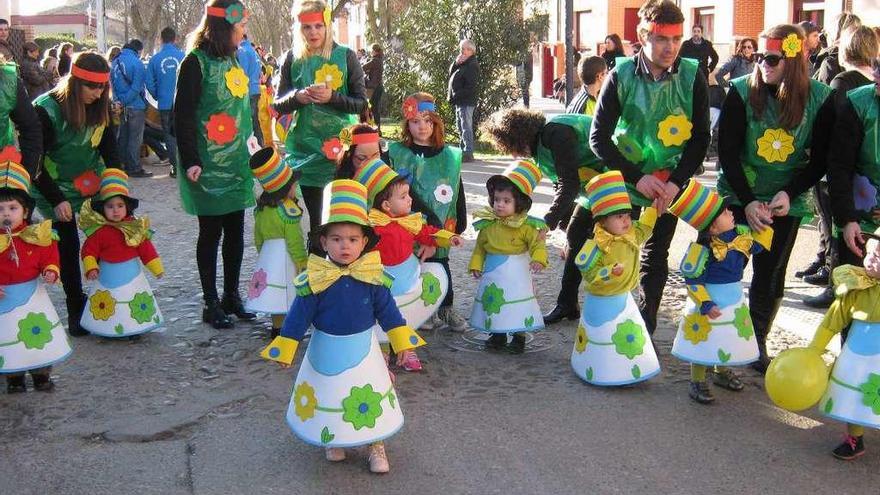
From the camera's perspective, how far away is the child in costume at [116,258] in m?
6.04

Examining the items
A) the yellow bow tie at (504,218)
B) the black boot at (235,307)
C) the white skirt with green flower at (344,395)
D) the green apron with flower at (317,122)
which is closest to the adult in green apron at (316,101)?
the green apron with flower at (317,122)

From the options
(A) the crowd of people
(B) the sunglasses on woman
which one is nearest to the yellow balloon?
(A) the crowd of people

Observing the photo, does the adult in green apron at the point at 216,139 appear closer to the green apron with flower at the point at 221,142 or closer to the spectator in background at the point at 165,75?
the green apron with flower at the point at 221,142

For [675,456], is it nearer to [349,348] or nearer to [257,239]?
[349,348]

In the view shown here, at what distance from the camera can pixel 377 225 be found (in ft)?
17.9

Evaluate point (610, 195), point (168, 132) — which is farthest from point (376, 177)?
point (168, 132)

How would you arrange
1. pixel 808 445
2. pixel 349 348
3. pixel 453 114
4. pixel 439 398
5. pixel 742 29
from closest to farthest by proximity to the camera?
pixel 349 348 → pixel 808 445 → pixel 439 398 → pixel 453 114 → pixel 742 29

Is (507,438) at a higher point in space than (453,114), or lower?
lower

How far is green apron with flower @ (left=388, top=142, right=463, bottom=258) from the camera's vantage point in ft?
19.7

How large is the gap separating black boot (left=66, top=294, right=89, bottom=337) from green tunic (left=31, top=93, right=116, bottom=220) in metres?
0.64

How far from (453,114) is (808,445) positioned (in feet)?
46.4

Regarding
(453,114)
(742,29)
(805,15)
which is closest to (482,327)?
(453,114)

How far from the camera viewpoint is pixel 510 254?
5.74 meters

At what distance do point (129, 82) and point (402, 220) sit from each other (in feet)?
31.7
